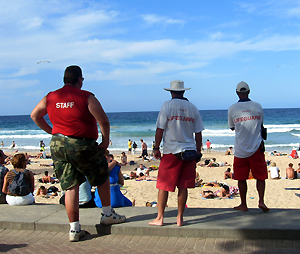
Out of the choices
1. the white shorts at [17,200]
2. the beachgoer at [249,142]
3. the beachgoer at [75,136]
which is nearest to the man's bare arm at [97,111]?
the beachgoer at [75,136]

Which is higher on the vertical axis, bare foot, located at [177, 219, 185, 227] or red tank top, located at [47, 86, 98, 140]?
red tank top, located at [47, 86, 98, 140]

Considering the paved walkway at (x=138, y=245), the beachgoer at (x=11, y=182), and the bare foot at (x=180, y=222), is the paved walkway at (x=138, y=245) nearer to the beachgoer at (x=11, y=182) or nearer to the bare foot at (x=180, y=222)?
the bare foot at (x=180, y=222)

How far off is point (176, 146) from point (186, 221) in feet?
3.13

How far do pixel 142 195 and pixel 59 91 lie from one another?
815 centimetres

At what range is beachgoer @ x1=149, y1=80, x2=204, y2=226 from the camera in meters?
3.83

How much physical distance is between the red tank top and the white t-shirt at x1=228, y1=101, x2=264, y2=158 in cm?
196

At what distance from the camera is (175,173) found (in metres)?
3.82

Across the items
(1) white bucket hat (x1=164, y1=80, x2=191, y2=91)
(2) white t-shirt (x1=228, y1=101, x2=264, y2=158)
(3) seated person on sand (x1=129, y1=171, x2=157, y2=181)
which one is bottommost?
(3) seated person on sand (x1=129, y1=171, x2=157, y2=181)

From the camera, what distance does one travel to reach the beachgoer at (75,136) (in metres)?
3.56

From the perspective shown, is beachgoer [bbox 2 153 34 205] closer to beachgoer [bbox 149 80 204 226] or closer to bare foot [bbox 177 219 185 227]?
beachgoer [bbox 149 80 204 226]

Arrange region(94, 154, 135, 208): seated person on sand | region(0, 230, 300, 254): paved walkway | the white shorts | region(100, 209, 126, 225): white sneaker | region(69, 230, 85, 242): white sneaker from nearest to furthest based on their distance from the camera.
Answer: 1. region(0, 230, 300, 254): paved walkway
2. region(69, 230, 85, 242): white sneaker
3. region(100, 209, 126, 225): white sneaker
4. region(94, 154, 135, 208): seated person on sand
5. the white shorts

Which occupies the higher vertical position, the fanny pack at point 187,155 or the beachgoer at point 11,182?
the fanny pack at point 187,155

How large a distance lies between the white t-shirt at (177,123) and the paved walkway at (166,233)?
3.04ft

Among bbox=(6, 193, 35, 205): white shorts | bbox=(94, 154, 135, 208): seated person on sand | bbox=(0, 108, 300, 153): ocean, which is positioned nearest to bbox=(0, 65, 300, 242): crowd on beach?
bbox=(94, 154, 135, 208): seated person on sand
